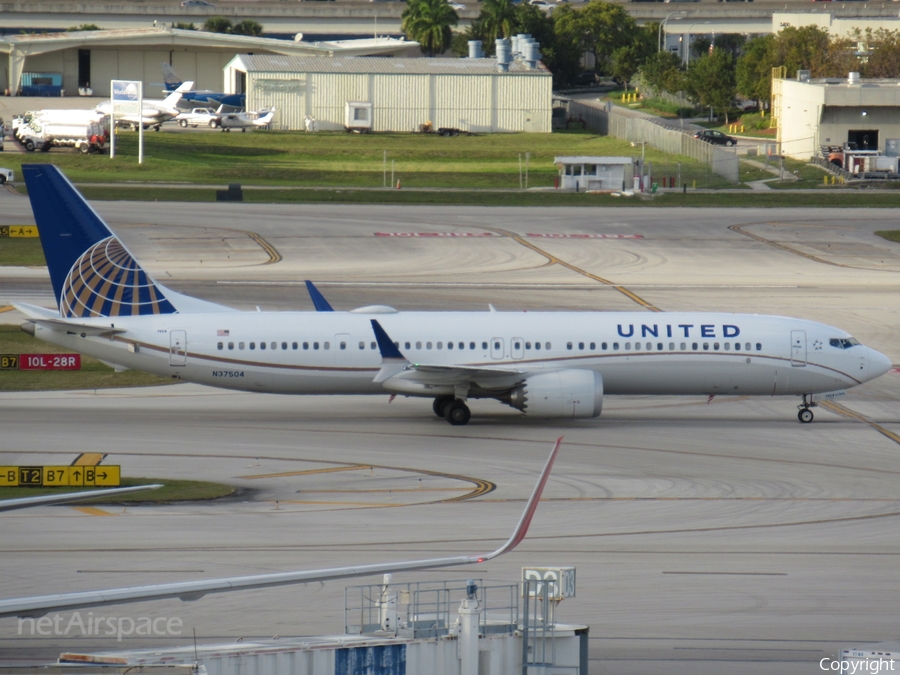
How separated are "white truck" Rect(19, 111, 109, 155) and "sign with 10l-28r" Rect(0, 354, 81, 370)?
67.3 metres

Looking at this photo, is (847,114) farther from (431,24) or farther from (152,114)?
(431,24)

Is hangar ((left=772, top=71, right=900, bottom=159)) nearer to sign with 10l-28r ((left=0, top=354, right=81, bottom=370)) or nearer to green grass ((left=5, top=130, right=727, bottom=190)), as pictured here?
green grass ((left=5, top=130, right=727, bottom=190))

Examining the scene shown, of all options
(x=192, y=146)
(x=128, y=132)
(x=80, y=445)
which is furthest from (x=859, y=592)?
(x=128, y=132)

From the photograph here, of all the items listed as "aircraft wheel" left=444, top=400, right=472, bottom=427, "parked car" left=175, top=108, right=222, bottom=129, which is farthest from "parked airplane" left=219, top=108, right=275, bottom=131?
"aircraft wheel" left=444, top=400, right=472, bottom=427

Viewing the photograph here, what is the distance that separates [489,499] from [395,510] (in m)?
2.57

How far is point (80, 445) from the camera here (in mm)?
37500

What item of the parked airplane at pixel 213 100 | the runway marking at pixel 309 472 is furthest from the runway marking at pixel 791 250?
the parked airplane at pixel 213 100

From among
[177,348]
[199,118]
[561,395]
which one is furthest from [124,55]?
[561,395]

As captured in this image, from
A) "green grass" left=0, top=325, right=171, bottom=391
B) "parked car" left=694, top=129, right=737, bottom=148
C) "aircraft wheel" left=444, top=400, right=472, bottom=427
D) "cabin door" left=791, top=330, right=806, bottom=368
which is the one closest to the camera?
"aircraft wheel" left=444, top=400, right=472, bottom=427

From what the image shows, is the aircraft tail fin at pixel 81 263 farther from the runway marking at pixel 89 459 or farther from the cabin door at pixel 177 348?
the runway marking at pixel 89 459

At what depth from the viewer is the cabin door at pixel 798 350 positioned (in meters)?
42.1

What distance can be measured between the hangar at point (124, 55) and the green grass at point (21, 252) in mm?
84787

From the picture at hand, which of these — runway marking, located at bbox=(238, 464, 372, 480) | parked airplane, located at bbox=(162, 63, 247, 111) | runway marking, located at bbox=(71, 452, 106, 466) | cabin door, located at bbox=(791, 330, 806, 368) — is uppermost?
parked airplane, located at bbox=(162, 63, 247, 111)

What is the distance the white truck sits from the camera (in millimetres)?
112250
